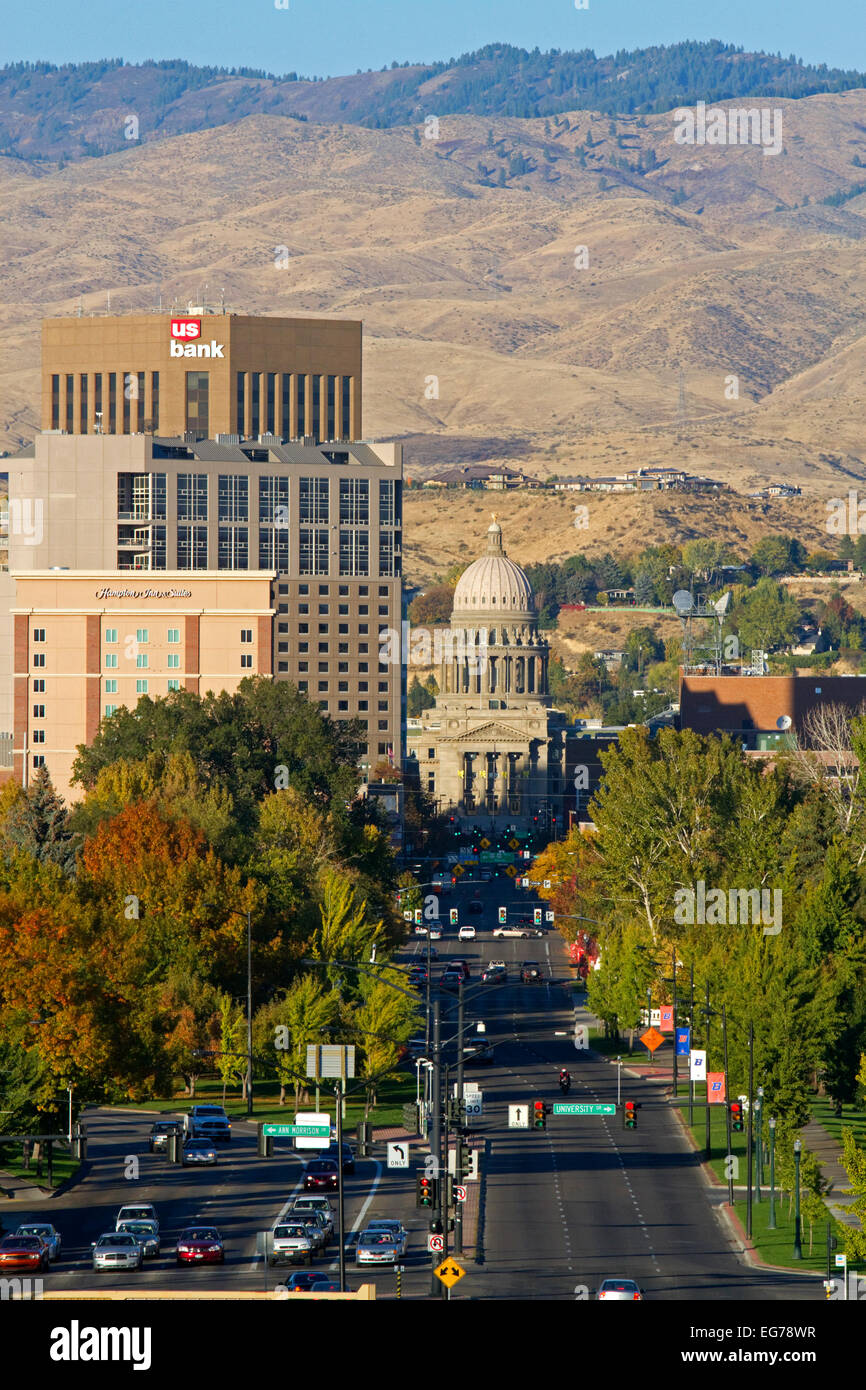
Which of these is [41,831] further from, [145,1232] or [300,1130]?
[145,1232]

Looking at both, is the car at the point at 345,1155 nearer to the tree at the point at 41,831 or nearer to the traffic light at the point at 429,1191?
the traffic light at the point at 429,1191

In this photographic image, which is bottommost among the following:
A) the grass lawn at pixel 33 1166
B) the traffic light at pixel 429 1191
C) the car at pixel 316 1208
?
the grass lawn at pixel 33 1166

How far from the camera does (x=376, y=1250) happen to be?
62312 millimetres

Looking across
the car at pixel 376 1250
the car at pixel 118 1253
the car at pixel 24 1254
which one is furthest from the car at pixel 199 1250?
the car at pixel 24 1254

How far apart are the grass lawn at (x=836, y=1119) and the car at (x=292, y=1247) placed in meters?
28.6

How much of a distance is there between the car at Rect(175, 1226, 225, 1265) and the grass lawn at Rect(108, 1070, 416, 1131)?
26.2m

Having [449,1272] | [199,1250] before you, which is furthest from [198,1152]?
[449,1272]

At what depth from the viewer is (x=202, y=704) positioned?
553 ft

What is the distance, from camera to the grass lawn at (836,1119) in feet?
298

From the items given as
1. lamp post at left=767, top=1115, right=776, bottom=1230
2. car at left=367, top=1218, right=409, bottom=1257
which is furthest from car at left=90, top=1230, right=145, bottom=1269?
lamp post at left=767, top=1115, right=776, bottom=1230

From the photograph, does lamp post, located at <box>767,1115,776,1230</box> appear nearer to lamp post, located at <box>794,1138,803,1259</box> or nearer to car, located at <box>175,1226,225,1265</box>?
lamp post, located at <box>794,1138,803,1259</box>
